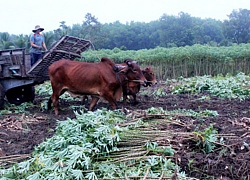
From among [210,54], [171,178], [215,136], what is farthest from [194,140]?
[210,54]

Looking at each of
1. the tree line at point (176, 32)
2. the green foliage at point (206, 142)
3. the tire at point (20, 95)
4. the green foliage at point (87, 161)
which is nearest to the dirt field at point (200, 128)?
the green foliage at point (206, 142)

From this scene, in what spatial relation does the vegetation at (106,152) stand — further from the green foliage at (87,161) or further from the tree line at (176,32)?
the tree line at (176,32)

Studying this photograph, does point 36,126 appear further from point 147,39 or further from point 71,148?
point 147,39

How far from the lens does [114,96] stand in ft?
29.2

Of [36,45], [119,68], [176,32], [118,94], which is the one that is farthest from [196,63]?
[176,32]

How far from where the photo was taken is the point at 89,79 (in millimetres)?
8789

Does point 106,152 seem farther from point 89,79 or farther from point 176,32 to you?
point 176,32

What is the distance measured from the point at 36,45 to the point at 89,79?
8.50ft

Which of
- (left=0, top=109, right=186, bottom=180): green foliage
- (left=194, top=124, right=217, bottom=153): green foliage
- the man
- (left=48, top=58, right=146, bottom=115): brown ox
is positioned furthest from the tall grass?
(left=0, top=109, right=186, bottom=180): green foliage

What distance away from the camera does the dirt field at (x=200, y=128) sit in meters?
4.31

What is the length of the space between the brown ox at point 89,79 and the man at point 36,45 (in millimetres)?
1459

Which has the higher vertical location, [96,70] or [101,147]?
[96,70]

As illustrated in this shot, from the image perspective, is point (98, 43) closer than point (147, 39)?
Yes

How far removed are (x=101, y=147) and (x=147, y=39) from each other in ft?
173
